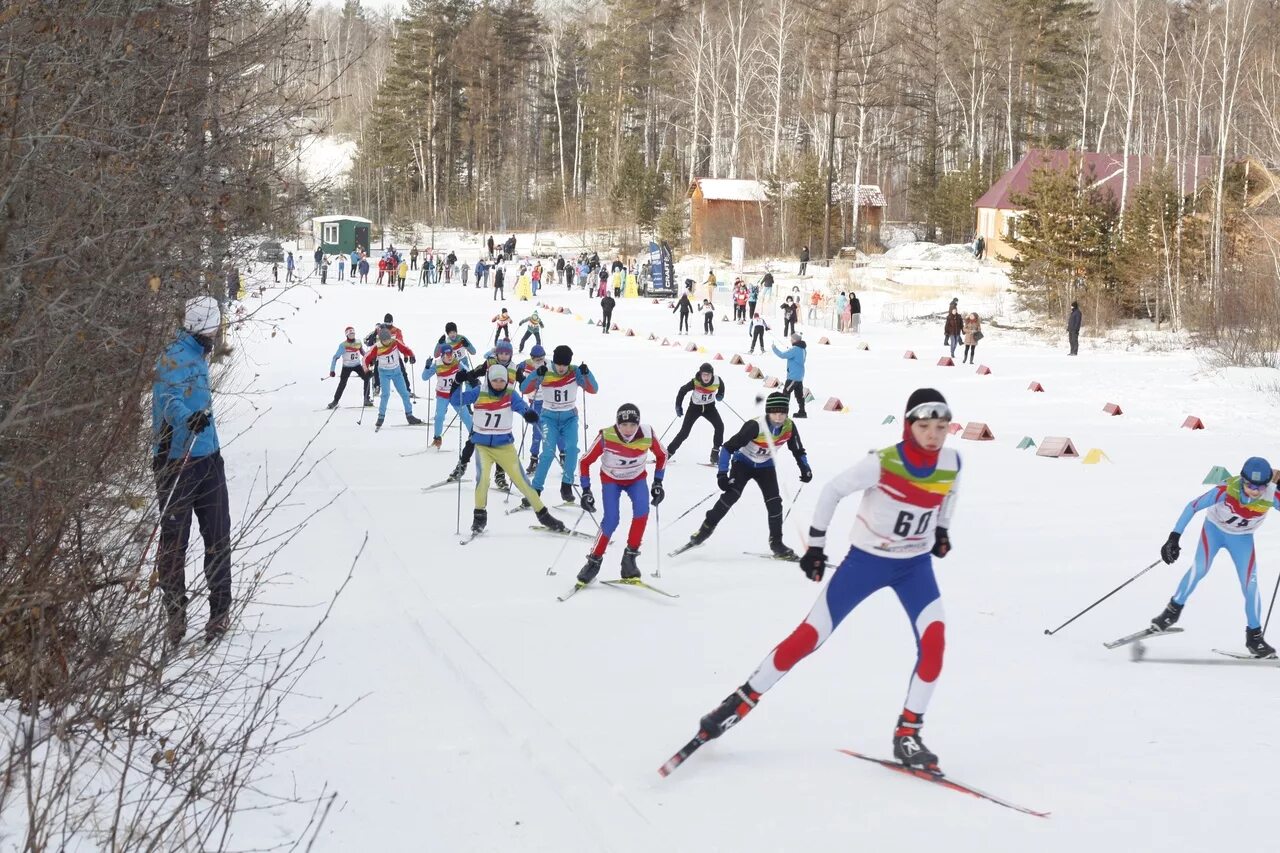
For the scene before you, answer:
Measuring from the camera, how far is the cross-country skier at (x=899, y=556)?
5.92 metres

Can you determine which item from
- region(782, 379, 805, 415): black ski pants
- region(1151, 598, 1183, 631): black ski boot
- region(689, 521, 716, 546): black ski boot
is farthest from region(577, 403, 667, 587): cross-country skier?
region(782, 379, 805, 415): black ski pants

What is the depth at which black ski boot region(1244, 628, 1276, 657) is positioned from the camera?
8414 millimetres

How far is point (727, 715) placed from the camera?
234 inches

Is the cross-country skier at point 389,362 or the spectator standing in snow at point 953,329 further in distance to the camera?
the spectator standing in snow at point 953,329

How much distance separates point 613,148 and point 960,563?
206ft

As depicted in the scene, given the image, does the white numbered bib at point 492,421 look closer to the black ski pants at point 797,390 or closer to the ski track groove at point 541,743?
the ski track groove at point 541,743

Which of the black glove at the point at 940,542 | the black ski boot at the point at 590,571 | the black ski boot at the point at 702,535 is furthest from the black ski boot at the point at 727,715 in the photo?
the black ski boot at the point at 702,535

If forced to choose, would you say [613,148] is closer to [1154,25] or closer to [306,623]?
[1154,25]

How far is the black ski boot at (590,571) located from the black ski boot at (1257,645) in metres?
4.74

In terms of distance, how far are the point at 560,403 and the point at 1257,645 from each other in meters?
7.27

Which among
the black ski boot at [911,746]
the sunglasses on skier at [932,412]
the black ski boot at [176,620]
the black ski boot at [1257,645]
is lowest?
the black ski boot at [1257,645]

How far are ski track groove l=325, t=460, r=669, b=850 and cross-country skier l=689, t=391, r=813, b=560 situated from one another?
3365 millimetres

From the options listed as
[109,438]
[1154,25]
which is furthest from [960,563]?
[1154,25]

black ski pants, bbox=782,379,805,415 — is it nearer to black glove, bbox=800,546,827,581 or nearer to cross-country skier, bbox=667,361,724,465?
cross-country skier, bbox=667,361,724,465
